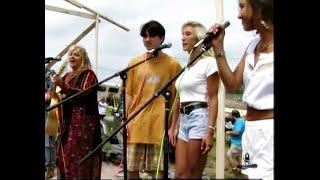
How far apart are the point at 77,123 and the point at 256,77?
1096 mm

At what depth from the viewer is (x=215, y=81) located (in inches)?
59.0

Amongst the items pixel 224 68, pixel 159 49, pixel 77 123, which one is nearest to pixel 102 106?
pixel 77 123

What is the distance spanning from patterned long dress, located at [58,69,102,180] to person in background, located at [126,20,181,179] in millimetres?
216

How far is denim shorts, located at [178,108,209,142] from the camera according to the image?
1526 mm

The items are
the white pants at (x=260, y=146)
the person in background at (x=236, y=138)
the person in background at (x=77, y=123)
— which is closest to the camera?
the white pants at (x=260, y=146)

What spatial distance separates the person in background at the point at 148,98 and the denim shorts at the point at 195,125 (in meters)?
0.08

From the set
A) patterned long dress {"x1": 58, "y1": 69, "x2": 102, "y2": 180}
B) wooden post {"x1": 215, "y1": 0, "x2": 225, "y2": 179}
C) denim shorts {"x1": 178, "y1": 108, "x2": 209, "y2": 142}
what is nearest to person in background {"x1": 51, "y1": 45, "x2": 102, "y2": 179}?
patterned long dress {"x1": 58, "y1": 69, "x2": 102, "y2": 180}

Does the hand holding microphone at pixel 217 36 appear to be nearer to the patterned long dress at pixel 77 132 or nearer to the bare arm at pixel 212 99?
the bare arm at pixel 212 99

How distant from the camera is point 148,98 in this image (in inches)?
64.9

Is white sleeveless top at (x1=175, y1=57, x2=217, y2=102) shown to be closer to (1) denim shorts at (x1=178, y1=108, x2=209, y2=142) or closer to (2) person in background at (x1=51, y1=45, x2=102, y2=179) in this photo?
(1) denim shorts at (x1=178, y1=108, x2=209, y2=142)

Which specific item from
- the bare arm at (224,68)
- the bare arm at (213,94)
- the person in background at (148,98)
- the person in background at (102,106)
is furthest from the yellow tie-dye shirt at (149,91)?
the bare arm at (224,68)

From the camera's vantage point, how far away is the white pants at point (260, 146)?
1.07 meters
